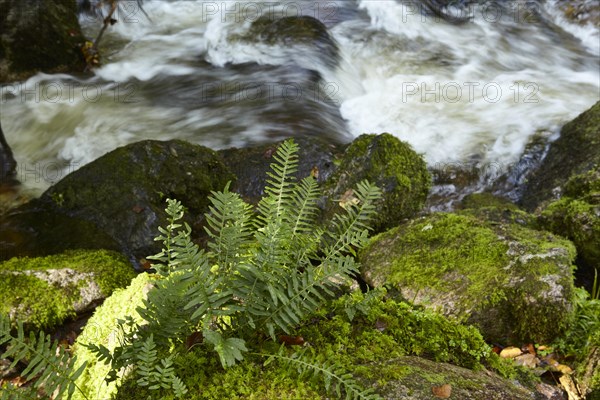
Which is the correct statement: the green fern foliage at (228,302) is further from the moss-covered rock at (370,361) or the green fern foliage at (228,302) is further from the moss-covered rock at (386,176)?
the moss-covered rock at (386,176)

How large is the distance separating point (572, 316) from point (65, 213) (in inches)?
215

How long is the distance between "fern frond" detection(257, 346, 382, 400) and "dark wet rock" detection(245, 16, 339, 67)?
9758mm

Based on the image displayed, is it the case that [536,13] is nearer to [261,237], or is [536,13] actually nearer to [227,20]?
[227,20]

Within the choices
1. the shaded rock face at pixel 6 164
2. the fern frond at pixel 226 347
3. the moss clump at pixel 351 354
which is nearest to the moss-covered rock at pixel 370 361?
the moss clump at pixel 351 354

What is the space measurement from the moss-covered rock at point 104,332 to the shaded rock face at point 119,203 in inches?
69.7

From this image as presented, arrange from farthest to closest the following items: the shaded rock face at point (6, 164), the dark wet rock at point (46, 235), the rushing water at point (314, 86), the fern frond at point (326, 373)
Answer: the rushing water at point (314, 86) < the shaded rock face at point (6, 164) < the dark wet rock at point (46, 235) < the fern frond at point (326, 373)

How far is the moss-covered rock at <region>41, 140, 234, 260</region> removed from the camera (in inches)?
247

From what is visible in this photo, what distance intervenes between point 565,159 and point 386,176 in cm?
369

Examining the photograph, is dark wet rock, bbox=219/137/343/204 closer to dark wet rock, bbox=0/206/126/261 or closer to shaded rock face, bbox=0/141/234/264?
shaded rock face, bbox=0/141/234/264

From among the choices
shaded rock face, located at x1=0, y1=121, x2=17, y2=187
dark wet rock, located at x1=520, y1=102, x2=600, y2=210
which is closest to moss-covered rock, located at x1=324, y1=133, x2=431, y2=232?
dark wet rock, located at x1=520, y1=102, x2=600, y2=210

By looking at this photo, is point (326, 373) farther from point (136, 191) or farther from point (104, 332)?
point (136, 191)

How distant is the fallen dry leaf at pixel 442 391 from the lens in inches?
93.7

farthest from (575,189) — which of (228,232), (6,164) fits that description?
(6,164)

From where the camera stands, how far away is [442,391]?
7.89 feet
